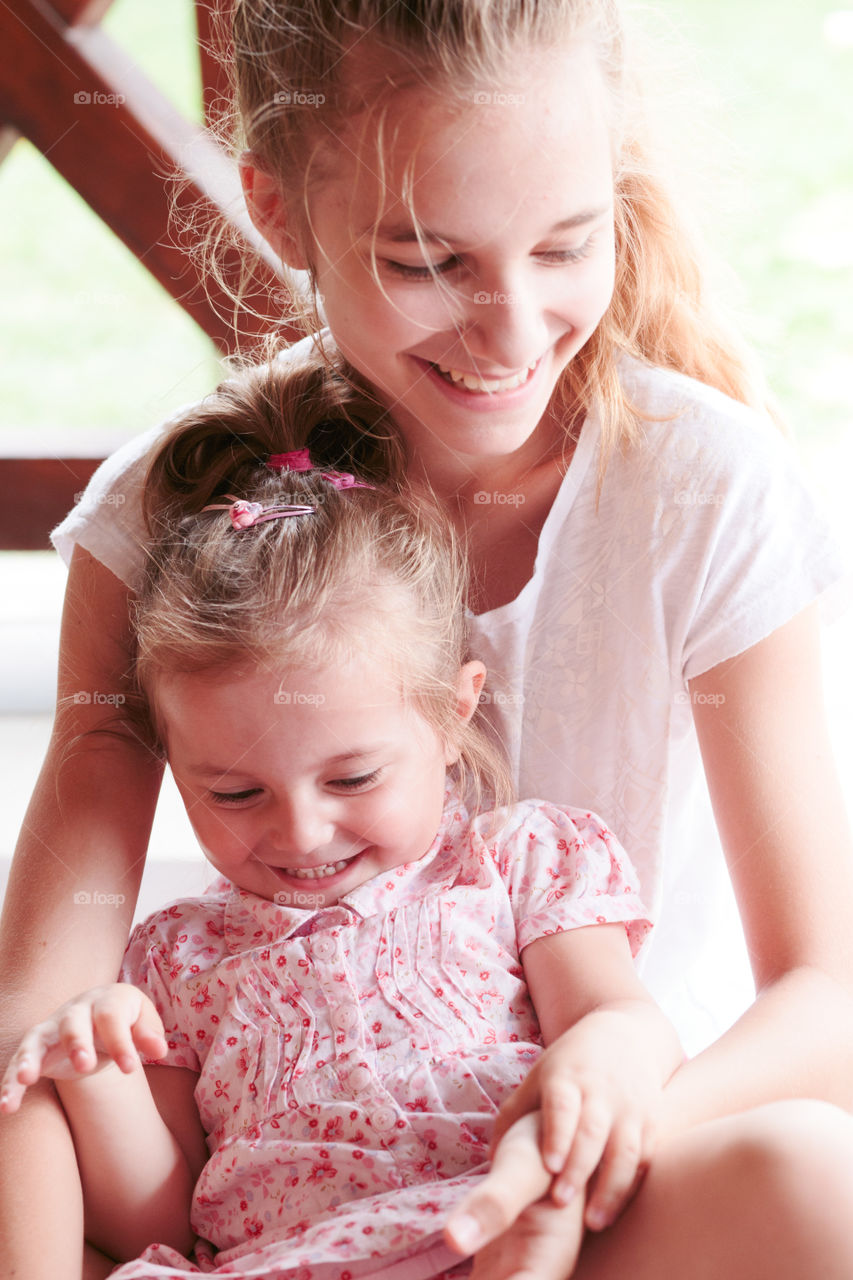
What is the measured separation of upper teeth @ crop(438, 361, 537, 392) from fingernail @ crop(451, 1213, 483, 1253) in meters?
0.58

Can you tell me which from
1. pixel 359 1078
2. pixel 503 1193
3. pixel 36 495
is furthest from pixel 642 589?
pixel 36 495

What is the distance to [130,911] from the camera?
1.10 meters

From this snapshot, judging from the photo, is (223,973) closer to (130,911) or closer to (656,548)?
(130,911)

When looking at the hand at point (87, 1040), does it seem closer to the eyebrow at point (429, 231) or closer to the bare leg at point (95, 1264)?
the bare leg at point (95, 1264)

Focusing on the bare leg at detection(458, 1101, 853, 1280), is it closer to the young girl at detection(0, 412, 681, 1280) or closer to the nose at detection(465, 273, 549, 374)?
the young girl at detection(0, 412, 681, 1280)

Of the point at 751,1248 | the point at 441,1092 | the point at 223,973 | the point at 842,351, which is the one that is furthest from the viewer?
the point at 842,351

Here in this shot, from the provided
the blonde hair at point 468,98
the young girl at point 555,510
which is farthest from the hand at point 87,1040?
the blonde hair at point 468,98

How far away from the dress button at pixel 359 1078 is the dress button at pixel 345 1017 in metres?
0.03

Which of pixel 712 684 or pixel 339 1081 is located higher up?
pixel 712 684

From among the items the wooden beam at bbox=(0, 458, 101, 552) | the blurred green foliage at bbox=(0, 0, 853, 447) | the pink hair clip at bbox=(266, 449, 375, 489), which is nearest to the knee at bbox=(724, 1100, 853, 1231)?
the pink hair clip at bbox=(266, 449, 375, 489)

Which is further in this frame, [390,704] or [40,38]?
[40,38]

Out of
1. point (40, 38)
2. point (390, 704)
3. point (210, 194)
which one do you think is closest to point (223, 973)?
point (390, 704)

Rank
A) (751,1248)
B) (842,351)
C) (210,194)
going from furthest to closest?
(842,351) → (210,194) → (751,1248)

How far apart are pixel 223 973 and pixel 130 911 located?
0.11 m
